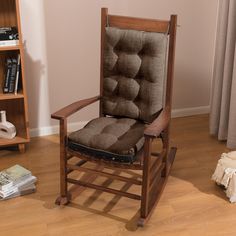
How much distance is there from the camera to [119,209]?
2498mm

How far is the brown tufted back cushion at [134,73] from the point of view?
251cm

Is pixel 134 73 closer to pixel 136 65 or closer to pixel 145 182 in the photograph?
pixel 136 65

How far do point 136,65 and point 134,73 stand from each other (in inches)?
2.1

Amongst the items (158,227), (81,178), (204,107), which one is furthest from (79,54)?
(158,227)

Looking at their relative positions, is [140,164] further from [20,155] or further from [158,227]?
[20,155]

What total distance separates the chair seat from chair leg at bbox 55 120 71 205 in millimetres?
40

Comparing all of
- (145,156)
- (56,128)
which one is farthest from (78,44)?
(145,156)

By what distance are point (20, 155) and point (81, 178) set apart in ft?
1.95

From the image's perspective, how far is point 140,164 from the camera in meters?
2.25

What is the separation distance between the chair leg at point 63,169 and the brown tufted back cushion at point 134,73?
0.43 meters

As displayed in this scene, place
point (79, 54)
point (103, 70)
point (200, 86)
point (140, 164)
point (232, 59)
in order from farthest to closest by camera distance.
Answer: point (200, 86) → point (79, 54) → point (232, 59) → point (103, 70) → point (140, 164)

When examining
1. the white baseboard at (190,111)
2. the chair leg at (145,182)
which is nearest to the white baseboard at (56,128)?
the white baseboard at (190,111)

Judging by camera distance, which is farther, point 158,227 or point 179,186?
point 179,186

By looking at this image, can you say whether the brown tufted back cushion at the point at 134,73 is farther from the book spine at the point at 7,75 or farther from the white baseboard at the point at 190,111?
the white baseboard at the point at 190,111
